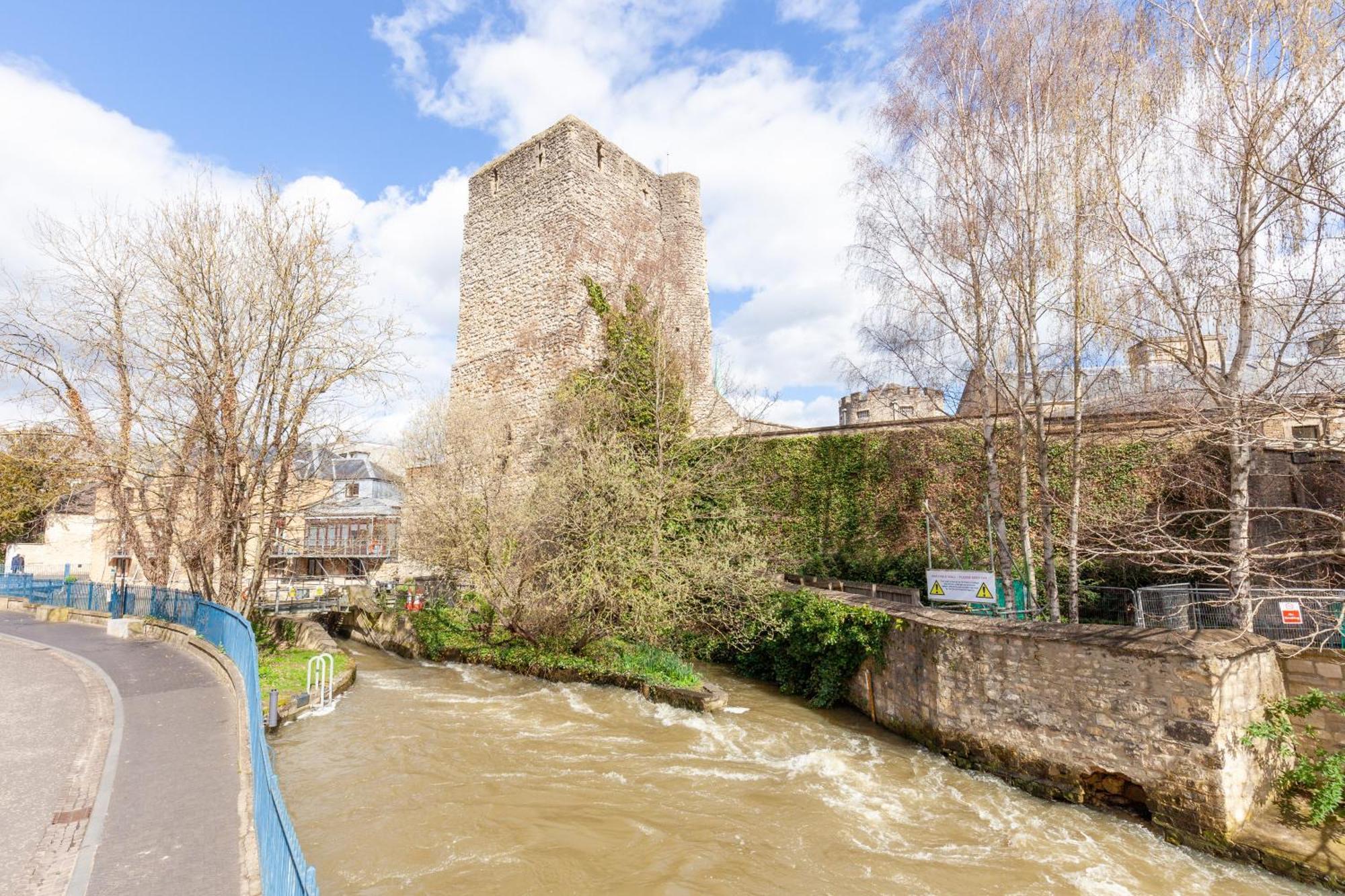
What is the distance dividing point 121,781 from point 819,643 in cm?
943

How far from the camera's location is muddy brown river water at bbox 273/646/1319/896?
584 cm

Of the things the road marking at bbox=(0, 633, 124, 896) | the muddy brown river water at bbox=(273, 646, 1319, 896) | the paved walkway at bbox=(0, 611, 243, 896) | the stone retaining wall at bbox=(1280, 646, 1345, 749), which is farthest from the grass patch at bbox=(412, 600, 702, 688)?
the stone retaining wall at bbox=(1280, 646, 1345, 749)

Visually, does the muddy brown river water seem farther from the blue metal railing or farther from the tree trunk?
the tree trunk

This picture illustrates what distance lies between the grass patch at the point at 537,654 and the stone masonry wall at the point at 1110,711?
460 cm

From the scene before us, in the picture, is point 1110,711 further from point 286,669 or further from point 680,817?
point 286,669

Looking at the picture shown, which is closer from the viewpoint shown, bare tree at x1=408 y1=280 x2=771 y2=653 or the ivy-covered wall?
bare tree at x1=408 y1=280 x2=771 y2=653

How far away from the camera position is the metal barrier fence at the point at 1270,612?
22.7ft

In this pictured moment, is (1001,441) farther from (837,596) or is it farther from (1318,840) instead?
(1318,840)

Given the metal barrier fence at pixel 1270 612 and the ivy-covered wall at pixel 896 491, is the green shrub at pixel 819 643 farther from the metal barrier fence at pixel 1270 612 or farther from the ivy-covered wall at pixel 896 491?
the metal barrier fence at pixel 1270 612

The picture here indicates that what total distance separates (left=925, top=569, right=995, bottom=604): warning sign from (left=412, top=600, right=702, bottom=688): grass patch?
4400mm

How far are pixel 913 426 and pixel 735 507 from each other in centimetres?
548

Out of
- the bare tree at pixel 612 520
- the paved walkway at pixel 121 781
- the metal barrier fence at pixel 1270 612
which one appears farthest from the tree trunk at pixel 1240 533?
the paved walkway at pixel 121 781

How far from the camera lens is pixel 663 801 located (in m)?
7.37

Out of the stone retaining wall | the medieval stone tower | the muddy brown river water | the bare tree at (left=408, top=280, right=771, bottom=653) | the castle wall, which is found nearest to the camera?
the muddy brown river water
